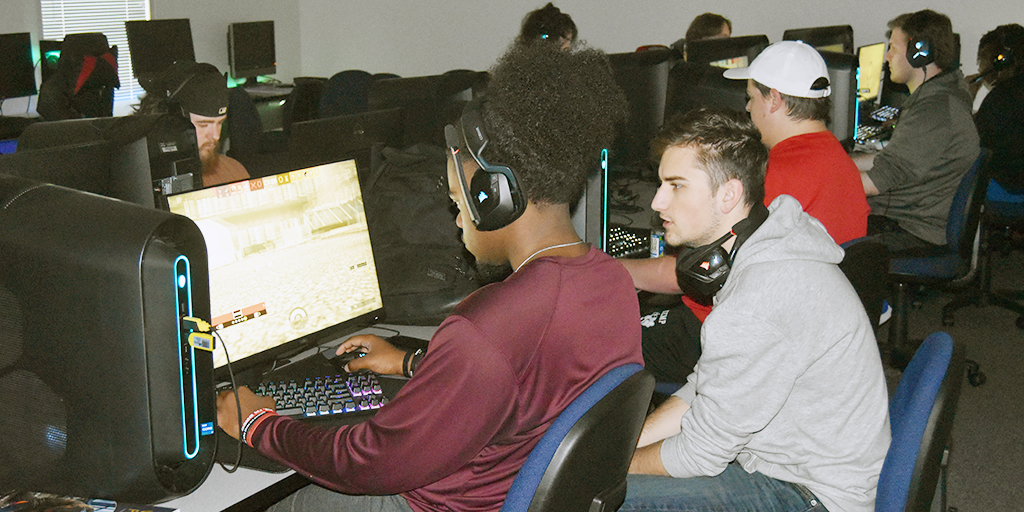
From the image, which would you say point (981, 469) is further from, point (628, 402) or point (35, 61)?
point (35, 61)

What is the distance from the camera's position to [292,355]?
173cm

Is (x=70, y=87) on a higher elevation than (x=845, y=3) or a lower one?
lower

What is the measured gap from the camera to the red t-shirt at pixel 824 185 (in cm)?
217

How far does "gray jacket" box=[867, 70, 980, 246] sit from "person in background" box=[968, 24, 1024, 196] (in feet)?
2.11

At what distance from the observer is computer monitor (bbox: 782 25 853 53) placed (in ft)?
14.9

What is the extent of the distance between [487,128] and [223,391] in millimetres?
651

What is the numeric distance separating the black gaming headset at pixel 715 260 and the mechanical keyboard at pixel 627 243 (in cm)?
74

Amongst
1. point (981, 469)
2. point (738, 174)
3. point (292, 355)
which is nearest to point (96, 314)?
point (292, 355)

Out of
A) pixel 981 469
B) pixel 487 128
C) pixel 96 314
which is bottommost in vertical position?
pixel 981 469

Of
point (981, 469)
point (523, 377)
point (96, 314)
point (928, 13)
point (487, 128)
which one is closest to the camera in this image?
point (96, 314)

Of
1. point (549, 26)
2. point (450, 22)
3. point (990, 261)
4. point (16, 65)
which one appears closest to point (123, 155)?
point (549, 26)

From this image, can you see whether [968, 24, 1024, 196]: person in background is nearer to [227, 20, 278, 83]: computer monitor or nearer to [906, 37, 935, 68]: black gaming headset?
[906, 37, 935, 68]: black gaming headset

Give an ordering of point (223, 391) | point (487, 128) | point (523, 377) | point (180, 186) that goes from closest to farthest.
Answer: point (523, 377)
point (487, 128)
point (223, 391)
point (180, 186)

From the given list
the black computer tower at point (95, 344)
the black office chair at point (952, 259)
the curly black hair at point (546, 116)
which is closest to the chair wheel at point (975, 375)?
the black office chair at point (952, 259)
